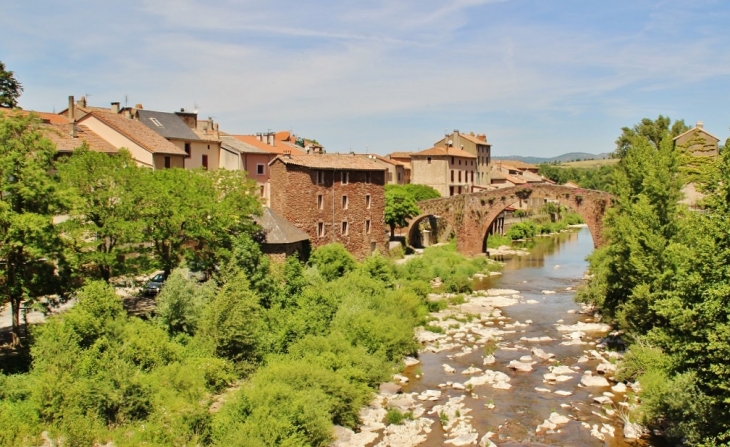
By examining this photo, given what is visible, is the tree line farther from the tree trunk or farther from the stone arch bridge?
the stone arch bridge

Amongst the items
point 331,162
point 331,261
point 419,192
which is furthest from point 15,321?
point 419,192

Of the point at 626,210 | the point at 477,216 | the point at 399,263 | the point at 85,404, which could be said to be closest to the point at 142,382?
the point at 85,404

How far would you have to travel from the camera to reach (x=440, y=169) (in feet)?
228

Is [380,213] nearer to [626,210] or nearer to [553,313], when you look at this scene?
[553,313]

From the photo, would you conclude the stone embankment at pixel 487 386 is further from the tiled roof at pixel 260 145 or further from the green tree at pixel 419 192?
the green tree at pixel 419 192

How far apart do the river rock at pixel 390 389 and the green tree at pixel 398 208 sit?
29682mm

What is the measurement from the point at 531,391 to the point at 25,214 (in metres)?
17.5

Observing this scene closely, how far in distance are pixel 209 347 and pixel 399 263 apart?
961 inches

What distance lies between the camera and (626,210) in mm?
31109

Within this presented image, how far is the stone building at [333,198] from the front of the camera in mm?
36062

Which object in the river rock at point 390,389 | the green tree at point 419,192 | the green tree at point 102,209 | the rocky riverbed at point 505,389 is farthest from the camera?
the green tree at point 419,192

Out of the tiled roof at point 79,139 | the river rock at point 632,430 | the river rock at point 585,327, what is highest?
the tiled roof at point 79,139

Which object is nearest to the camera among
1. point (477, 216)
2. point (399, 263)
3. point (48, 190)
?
point (48, 190)

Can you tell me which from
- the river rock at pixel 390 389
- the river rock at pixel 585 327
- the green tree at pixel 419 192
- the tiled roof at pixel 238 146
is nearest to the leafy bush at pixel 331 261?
the river rock at pixel 585 327
